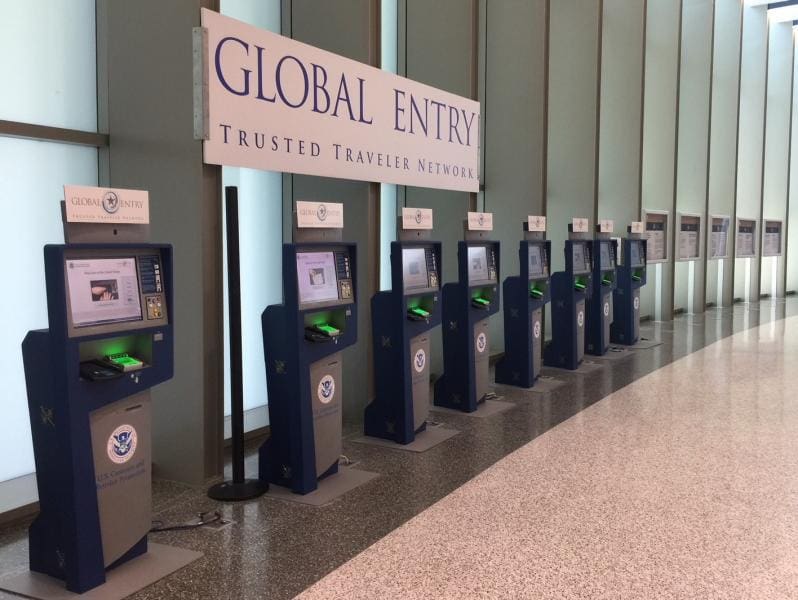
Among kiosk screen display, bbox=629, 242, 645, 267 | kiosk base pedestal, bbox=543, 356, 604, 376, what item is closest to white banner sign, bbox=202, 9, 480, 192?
kiosk base pedestal, bbox=543, 356, 604, 376

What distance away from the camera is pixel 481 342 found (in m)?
5.86

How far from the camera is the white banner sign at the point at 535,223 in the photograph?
22.2 feet

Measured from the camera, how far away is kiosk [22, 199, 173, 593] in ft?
9.01

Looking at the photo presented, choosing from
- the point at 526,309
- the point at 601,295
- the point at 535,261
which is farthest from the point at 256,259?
the point at 601,295

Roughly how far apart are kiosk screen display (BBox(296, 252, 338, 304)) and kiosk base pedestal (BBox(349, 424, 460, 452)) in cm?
A: 128

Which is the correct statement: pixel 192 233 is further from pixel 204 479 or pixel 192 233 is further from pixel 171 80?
pixel 204 479

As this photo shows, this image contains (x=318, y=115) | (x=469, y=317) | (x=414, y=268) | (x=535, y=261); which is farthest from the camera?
(x=535, y=261)

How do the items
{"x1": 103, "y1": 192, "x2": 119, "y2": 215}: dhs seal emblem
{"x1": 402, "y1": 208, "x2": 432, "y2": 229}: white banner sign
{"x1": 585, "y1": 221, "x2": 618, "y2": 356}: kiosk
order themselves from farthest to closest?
{"x1": 585, "y1": 221, "x2": 618, "y2": 356}: kiosk < {"x1": 402, "y1": 208, "x2": 432, "y2": 229}: white banner sign < {"x1": 103, "y1": 192, "x2": 119, "y2": 215}: dhs seal emblem

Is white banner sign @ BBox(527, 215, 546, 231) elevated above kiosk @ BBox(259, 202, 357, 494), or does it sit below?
above

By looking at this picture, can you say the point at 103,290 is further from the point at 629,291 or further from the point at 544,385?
the point at 629,291

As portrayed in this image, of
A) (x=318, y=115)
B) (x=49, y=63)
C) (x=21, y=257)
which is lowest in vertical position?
(x=21, y=257)

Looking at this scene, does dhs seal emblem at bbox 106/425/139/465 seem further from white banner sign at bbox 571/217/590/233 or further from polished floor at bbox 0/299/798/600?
white banner sign at bbox 571/217/590/233

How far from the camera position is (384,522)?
3.59m

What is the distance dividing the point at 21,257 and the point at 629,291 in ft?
23.1
